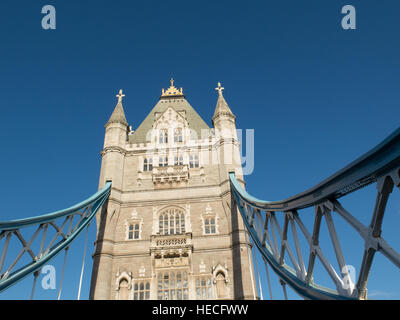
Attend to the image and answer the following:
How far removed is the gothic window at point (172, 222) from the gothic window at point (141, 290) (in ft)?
11.7

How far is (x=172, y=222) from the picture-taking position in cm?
2291

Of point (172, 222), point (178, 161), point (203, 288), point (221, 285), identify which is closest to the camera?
point (203, 288)

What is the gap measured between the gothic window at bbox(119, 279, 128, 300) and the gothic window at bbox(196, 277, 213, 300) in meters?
4.38

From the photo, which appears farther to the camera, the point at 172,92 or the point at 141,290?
the point at 172,92

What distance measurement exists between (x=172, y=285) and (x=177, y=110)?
16175 millimetres

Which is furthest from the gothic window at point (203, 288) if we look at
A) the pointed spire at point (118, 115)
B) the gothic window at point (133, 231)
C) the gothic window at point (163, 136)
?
the pointed spire at point (118, 115)

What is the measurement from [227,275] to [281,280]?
8.55 metres

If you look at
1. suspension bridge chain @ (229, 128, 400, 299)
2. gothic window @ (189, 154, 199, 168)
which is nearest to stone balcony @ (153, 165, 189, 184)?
gothic window @ (189, 154, 199, 168)

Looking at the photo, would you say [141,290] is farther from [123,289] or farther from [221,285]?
[221,285]

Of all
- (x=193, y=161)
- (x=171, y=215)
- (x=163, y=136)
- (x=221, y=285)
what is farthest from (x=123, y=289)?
(x=163, y=136)

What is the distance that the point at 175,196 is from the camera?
943 inches

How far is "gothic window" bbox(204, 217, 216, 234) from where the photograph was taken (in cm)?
2230

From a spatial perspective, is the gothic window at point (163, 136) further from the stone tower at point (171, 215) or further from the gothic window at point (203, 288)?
the gothic window at point (203, 288)

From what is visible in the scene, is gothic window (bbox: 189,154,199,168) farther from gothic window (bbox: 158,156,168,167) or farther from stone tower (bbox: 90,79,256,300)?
gothic window (bbox: 158,156,168,167)
